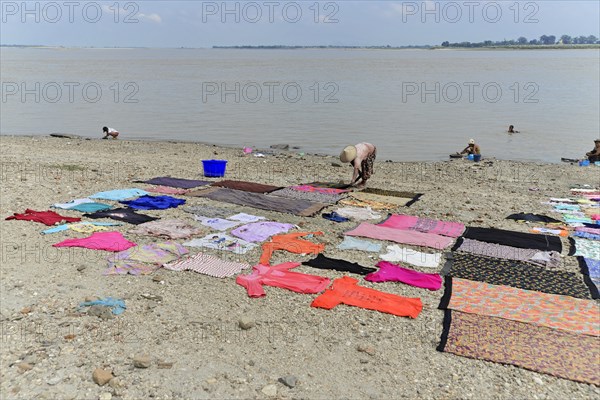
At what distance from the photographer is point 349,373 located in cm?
493

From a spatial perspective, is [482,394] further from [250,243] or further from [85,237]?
[85,237]

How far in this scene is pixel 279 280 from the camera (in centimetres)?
686

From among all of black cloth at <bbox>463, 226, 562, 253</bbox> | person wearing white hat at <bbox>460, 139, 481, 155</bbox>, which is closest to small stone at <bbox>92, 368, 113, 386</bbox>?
black cloth at <bbox>463, 226, 562, 253</bbox>

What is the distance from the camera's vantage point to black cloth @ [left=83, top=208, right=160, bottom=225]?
9.21 m

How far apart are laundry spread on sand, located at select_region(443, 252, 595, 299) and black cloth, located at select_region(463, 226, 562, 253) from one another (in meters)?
0.85

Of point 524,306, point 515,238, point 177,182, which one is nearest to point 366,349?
point 524,306

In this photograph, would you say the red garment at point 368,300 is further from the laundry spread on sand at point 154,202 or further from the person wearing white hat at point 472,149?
the person wearing white hat at point 472,149

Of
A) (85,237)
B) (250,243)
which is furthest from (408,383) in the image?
(85,237)

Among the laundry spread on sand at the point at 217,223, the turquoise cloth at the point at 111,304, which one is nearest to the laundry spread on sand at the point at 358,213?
the laundry spread on sand at the point at 217,223

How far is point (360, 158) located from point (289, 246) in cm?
454

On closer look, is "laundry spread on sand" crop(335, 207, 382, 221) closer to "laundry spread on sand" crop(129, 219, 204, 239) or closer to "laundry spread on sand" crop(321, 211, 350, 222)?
"laundry spread on sand" crop(321, 211, 350, 222)

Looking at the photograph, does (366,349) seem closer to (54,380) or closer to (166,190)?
(54,380)

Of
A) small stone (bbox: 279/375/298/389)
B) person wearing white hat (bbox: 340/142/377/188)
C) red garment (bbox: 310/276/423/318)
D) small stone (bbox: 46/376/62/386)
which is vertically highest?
person wearing white hat (bbox: 340/142/377/188)

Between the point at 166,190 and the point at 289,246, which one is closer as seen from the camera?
the point at 289,246
